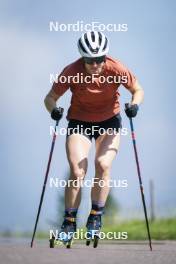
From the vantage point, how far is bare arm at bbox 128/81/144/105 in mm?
13234

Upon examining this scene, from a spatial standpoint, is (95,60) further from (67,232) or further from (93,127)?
(67,232)

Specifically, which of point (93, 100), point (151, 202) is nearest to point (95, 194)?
point (93, 100)

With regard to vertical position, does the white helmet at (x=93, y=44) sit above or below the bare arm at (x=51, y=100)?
above

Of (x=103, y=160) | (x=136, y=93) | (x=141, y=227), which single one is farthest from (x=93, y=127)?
(x=141, y=227)

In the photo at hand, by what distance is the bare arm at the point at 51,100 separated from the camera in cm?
1310

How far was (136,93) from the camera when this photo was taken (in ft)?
43.6

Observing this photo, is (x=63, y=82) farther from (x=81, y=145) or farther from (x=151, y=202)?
(x=151, y=202)

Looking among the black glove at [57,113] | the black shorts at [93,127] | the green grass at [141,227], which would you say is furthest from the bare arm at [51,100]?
the green grass at [141,227]

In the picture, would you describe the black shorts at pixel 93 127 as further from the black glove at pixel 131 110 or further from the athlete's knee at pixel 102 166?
the athlete's knee at pixel 102 166

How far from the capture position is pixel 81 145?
42.1ft

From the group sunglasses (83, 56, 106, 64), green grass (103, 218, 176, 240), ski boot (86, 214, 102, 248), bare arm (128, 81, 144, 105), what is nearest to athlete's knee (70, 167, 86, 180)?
ski boot (86, 214, 102, 248)

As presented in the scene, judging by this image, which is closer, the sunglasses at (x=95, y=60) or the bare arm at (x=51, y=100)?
the sunglasses at (x=95, y=60)

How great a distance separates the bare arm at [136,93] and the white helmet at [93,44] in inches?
35.3

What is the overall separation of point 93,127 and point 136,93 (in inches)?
33.0
